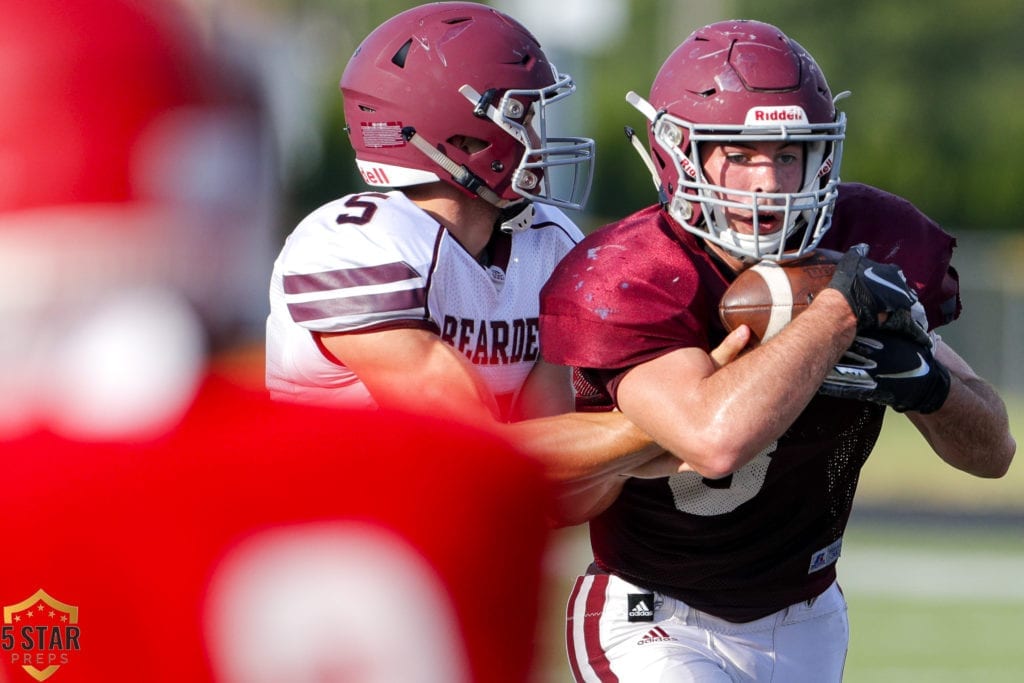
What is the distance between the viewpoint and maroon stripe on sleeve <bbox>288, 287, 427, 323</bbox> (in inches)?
113

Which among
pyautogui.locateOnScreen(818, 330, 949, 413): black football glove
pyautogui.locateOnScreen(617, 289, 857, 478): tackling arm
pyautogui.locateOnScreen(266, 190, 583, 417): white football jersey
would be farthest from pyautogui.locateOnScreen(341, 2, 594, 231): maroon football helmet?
pyautogui.locateOnScreen(818, 330, 949, 413): black football glove

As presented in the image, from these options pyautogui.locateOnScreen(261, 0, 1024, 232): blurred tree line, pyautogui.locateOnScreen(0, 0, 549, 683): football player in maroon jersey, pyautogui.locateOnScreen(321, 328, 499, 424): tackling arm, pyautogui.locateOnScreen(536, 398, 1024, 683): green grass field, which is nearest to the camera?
pyautogui.locateOnScreen(0, 0, 549, 683): football player in maroon jersey

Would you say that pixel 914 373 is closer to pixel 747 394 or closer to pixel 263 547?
pixel 747 394

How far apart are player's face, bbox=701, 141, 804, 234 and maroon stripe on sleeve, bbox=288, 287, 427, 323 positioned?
0.65 metres

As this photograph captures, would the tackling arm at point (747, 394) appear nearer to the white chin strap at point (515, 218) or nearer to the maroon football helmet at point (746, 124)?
the maroon football helmet at point (746, 124)

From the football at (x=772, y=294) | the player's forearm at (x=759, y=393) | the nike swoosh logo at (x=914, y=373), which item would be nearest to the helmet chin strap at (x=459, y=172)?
the football at (x=772, y=294)

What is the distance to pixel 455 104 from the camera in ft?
10.6

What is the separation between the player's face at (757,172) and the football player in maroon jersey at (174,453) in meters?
1.87

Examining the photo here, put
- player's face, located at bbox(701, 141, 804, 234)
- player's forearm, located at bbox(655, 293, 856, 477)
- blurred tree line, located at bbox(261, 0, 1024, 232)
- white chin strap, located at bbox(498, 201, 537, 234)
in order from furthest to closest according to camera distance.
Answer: blurred tree line, located at bbox(261, 0, 1024, 232) → white chin strap, located at bbox(498, 201, 537, 234) → player's face, located at bbox(701, 141, 804, 234) → player's forearm, located at bbox(655, 293, 856, 477)

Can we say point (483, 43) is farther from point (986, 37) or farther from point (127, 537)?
point (986, 37)

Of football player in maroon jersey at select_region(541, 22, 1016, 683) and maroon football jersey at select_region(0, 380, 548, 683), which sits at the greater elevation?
maroon football jersey at select_region(0, 380, 548, 683)

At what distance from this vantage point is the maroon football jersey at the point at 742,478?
297 cm

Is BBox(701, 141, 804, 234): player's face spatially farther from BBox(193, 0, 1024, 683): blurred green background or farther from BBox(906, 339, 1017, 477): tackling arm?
BBox(193, 0, 1024, 683): blurred green background

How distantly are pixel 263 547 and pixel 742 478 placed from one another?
2049 mm
